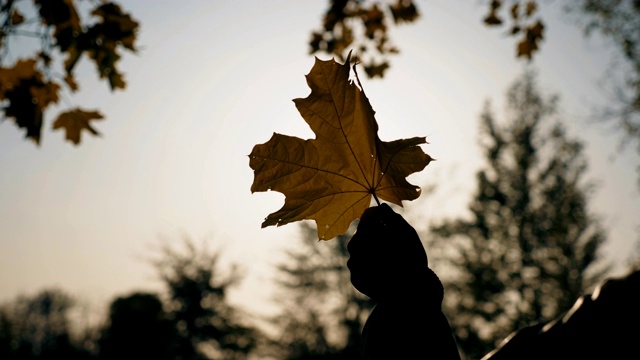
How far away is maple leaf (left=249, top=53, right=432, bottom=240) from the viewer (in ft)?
2.89

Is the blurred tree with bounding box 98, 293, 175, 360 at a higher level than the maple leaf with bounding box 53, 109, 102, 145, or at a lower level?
higher

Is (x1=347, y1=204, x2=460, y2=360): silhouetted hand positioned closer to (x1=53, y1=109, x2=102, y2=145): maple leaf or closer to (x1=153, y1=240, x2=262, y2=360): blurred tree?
(x1=53, y1=109, x2=102, y2=145): maple leaf

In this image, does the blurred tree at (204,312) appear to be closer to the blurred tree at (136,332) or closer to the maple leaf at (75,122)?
the blurred tree at (136,332)

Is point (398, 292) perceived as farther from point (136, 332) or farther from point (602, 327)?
point (136, 332)

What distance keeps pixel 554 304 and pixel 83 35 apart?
1636 cm

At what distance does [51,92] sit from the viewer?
10.2 ft

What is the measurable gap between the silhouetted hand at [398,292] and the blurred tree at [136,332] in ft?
63.8

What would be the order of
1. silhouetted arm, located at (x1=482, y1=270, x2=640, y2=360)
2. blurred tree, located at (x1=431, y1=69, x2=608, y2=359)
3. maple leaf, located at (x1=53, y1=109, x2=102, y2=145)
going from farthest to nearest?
blurred tree, located at (x1=431, y1=69, x2=608, y2=359) < maple leaf, located at (x1=53, y1=109, x2=102, y2=145) < silhouetted arm, located at (x1=482, y1=270, x2=640, y2=360)

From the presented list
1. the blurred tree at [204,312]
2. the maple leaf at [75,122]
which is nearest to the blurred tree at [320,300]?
the blurred tree at [204,312]

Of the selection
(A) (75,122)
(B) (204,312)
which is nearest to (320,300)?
(B) (204,312)

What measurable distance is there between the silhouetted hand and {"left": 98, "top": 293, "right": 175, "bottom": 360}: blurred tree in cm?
1946

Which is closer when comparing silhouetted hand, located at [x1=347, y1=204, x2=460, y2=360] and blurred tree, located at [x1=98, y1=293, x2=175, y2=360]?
silhouetted hand, located at [x1=347, y1=204, x2=460, y2=360]

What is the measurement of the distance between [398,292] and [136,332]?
771 inches

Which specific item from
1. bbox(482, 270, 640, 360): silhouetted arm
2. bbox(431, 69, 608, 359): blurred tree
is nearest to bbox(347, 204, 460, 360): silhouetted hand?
bbox(482, 270, 640, 360): silhouetted arm
